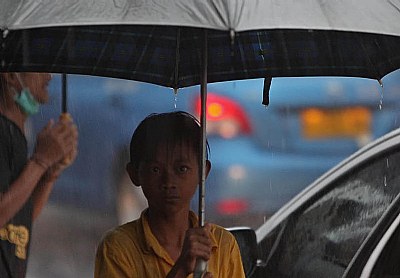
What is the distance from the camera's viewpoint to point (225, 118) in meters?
4.68

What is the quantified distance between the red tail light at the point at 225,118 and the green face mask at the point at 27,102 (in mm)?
808

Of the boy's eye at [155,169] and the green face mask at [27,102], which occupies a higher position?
the green face mask at [27,102]

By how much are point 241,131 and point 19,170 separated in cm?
118

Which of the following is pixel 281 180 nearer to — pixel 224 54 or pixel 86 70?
pixel 224 54

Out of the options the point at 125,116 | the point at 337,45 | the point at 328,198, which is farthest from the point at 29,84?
the point at 328,198

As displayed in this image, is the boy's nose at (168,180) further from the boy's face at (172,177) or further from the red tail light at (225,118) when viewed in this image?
the red tail light at (225,118)

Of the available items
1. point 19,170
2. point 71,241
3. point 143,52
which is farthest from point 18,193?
point 143,52

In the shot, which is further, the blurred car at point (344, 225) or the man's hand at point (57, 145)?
the blurred car at point (344, 225)

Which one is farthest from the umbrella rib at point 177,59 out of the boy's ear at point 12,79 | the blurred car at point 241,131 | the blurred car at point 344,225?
the blurred car at point 344,225

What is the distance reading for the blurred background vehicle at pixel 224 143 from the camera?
173 inches

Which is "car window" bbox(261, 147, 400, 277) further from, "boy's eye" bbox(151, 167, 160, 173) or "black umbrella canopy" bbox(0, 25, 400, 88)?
"boy's eye" bbox(151, 167, 160, 173)

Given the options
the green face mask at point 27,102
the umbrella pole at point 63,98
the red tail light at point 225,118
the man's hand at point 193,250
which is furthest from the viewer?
the red tail light at point 225,118

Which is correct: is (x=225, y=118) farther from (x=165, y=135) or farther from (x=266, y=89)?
(x=165, y=135)

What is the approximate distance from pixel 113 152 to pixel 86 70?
0.49 meters
